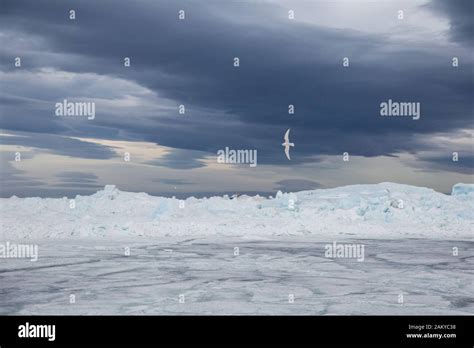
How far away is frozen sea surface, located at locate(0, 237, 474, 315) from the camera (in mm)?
8125

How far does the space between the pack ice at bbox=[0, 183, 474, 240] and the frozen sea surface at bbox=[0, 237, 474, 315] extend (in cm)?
531

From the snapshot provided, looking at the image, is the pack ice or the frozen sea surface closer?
the frozen sea surface

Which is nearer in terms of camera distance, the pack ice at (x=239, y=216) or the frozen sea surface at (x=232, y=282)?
the frozen sea surface at (x=232, y=282)

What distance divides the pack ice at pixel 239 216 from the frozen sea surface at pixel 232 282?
17.4 feet

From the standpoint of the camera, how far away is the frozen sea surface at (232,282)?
26.7 ft

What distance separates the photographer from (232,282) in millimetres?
10102

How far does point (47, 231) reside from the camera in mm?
19875

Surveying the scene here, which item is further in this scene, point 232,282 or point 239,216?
point 239,216

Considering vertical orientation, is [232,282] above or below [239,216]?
below

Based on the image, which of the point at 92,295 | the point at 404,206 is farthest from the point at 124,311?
the point at 404,206

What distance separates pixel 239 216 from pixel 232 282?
1624 centimetres

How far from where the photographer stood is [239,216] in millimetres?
26344

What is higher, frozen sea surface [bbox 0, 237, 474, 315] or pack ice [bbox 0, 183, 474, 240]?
pack ice [bbox 0, 183, 474, 240]

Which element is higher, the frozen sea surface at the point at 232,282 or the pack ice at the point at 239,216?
the pack ice at the point at 239,216
